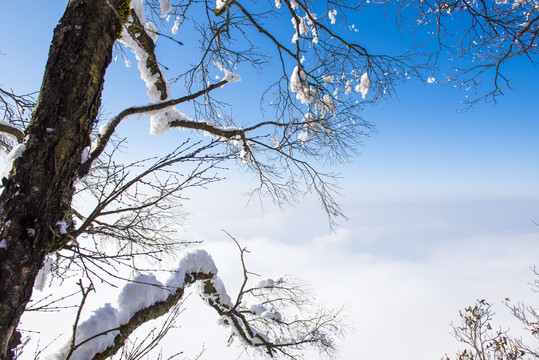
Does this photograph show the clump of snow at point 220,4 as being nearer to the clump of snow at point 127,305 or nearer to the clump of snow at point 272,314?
the clump of snow at point 127,305

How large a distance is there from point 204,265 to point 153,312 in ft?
3.87

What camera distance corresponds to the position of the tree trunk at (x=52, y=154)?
148 centimetres

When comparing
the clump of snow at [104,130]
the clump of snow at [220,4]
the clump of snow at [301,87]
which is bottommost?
the clump of snow at [104,130]

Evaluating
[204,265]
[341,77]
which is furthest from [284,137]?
[204,265]

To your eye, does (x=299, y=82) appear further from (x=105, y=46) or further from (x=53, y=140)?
(x=53, y=140)

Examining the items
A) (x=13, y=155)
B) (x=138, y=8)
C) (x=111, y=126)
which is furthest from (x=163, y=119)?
(x=13, y=155)

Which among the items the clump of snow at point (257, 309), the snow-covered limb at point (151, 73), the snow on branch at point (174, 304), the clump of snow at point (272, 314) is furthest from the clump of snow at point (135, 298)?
the clump of snow at point (272, 314)

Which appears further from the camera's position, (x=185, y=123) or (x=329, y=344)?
(x=329, y=344)

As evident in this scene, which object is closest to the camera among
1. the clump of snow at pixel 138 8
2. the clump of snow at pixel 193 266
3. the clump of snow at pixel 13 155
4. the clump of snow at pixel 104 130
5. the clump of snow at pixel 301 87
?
the clump of snow at pixel 13 155

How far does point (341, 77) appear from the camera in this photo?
166 inches

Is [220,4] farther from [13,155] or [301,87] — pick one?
[13,155]

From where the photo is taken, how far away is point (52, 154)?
1.63 m

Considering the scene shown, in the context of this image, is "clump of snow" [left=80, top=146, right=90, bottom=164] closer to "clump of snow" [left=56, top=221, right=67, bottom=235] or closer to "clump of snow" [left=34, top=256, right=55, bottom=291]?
"clump of snow" [left=56, top=221, right=67, bottom=235]

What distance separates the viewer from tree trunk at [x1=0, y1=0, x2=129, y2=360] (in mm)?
1477
